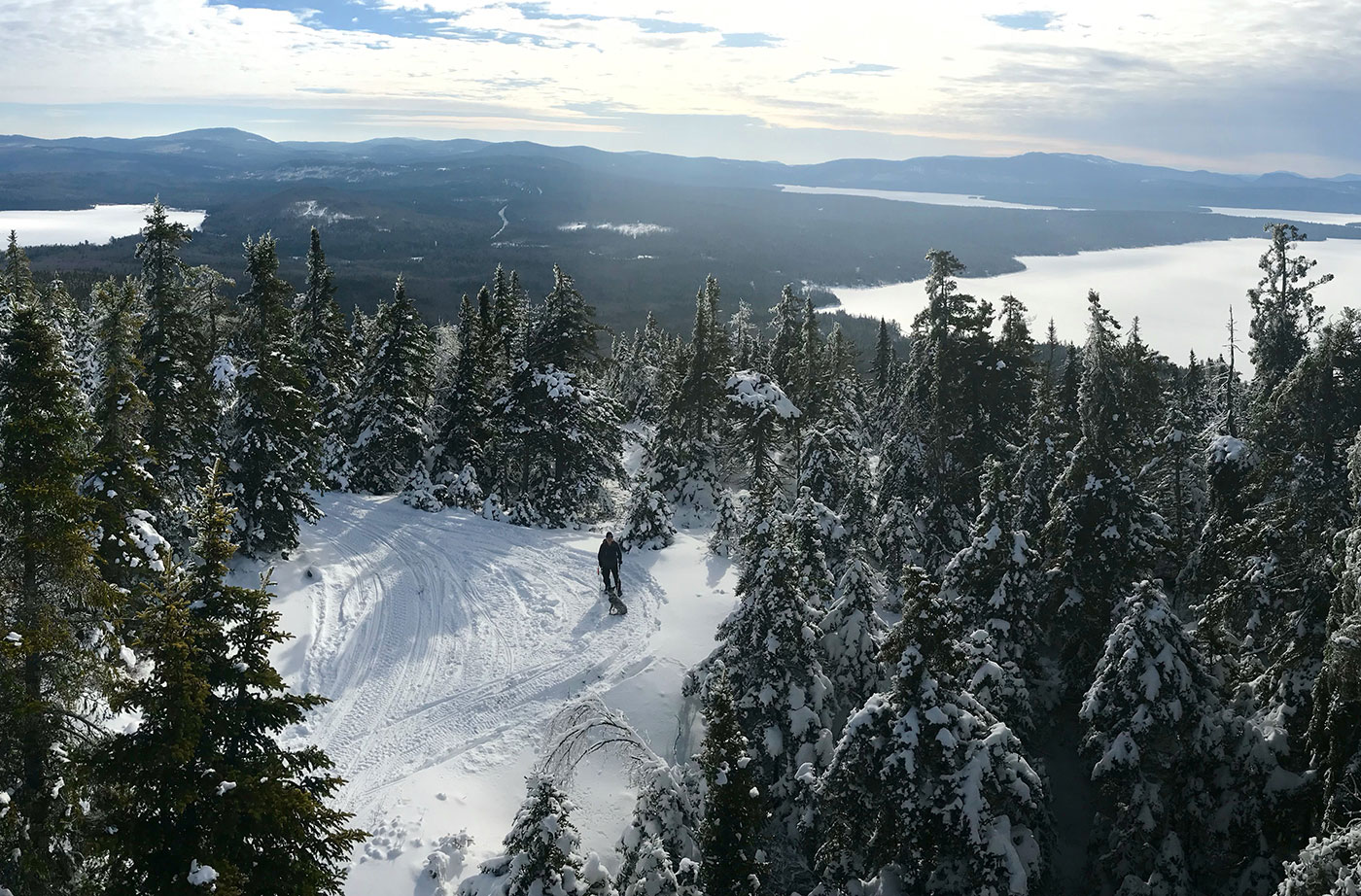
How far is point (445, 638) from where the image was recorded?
1959 cm

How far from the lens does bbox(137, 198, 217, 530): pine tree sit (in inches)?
774

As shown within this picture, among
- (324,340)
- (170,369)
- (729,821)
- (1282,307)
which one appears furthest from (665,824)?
(324,340)

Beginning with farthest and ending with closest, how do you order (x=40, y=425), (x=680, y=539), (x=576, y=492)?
(x=576, y=492), (x=680, y=539), (x=40, y=425)

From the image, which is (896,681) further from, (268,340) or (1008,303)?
(268,340)

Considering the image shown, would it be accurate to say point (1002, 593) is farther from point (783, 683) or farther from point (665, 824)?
point (665, 824)

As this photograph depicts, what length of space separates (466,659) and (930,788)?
10.8m

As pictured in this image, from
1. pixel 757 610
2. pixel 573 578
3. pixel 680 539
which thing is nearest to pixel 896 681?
pixel 757 610

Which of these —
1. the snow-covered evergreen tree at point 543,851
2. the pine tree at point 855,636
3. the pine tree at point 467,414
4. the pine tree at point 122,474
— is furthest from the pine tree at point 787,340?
the snow-covered evergreen tree at point 543,851

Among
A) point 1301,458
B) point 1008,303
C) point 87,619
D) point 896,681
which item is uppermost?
point 1008,303

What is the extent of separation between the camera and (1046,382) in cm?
2233

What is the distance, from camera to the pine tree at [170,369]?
19.7 meters

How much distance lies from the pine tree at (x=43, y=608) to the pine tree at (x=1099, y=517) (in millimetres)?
17419

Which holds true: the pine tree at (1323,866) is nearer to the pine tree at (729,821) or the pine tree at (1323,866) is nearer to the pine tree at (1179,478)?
the pine tree at (729,821)

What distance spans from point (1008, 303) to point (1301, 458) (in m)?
9.95
